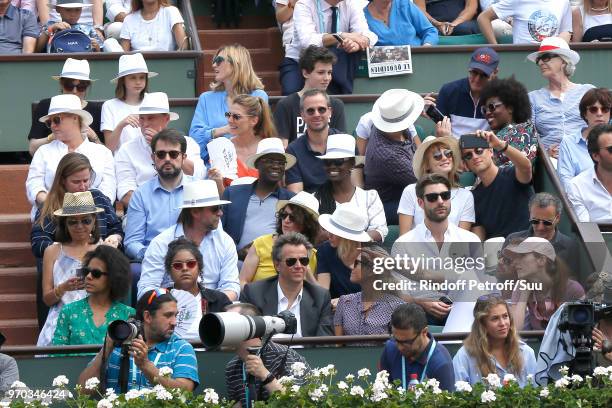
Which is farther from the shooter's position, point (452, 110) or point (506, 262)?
point (452, 110)

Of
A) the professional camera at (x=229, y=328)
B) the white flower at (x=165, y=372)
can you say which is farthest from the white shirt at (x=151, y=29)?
the professional camera at (x=229, y=328)

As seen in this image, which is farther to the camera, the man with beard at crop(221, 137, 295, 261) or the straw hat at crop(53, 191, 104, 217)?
the man with beard at crop(221, 137, 295, 261)

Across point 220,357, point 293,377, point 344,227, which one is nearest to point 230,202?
point 344,227

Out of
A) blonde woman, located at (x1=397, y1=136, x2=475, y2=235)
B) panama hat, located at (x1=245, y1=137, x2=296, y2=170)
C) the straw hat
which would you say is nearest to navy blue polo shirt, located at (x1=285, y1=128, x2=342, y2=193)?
panama hat, located at (x1=245, y1=137, x2=296, y2=170)

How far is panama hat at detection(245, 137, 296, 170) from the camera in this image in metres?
13.9

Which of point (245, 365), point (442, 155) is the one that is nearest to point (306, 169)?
point (442, 155)

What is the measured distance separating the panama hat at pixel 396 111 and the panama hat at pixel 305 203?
4.09 feet

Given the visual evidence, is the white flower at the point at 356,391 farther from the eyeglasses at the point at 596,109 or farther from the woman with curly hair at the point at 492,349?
the eyeglasses at the point at 596,109

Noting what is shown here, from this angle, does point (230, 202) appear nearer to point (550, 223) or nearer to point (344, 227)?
point (344, 227)

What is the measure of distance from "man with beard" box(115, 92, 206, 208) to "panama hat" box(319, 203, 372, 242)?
1634mm

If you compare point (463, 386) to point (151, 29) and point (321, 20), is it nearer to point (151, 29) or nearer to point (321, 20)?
point (321, 20)

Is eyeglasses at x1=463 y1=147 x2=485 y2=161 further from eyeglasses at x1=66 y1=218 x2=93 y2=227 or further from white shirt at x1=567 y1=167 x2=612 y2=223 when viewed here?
eyeglasses at x1=66 y1=218 x2=93 y2=227

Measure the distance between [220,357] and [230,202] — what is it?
1733 millimetres

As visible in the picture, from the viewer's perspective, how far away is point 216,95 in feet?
50.5
